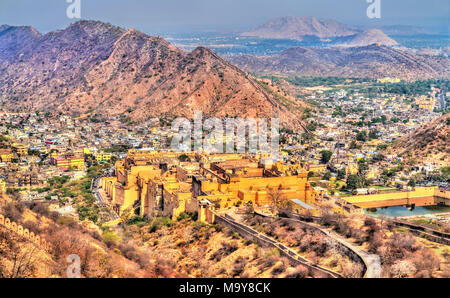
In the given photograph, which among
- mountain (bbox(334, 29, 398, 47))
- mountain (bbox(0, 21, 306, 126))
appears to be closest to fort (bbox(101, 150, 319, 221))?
mountain (bbox(0, 21, 306, 126))

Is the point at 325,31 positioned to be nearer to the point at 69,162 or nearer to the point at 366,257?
the point at 69,162

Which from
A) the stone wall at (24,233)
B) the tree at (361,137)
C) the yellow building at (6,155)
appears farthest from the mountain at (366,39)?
the stone wall at (24,233)

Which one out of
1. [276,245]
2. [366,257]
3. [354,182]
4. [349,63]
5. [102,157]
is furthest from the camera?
[349,63]

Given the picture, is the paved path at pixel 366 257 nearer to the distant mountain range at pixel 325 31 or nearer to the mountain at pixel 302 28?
the distant mountain range at pixel 325 31

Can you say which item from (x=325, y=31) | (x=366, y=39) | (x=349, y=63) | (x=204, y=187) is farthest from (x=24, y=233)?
(x=325, y=31)
